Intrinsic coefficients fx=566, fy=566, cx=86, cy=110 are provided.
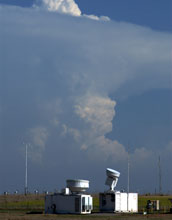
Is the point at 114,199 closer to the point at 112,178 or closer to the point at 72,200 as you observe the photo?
the point at 112,178

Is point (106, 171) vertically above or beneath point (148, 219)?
above

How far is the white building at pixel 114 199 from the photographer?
90.1 meters

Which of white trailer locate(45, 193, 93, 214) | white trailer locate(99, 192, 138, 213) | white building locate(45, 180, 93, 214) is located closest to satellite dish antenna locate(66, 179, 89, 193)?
white building locate(45, 180, 93, 214)

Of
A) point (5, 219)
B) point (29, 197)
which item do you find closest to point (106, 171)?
point (5, 219)

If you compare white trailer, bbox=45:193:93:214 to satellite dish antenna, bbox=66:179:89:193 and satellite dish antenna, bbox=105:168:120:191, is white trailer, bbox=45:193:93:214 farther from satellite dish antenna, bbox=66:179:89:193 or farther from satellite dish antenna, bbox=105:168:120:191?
satellite dish antenna, bbox=105:168:120:191

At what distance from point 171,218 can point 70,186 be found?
20.0m

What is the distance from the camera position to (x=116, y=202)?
8994cm

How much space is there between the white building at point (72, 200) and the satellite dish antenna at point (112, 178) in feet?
18.9

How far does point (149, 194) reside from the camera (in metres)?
162

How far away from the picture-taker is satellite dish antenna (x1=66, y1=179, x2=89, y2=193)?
8700 cm

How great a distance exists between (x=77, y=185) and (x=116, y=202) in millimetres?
7509

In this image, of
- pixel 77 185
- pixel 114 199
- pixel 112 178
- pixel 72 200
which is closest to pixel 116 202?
pixel 114 199

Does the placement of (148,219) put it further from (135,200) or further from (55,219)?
(135,200)

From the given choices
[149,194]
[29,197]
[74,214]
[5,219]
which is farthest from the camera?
[149,194]
